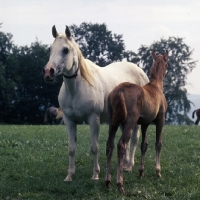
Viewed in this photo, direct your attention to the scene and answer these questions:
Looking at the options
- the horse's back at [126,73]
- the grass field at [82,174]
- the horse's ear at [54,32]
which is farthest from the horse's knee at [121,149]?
the horse's back at [126,73]

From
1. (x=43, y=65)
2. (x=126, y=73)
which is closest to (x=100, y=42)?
(x=43, y=65)

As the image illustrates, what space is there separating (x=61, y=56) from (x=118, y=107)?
1323mm

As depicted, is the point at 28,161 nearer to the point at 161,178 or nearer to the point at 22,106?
the point at 161,178

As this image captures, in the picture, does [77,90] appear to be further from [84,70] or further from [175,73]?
[175,73]

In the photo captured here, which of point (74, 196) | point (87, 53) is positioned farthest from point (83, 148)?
point (87, 53)

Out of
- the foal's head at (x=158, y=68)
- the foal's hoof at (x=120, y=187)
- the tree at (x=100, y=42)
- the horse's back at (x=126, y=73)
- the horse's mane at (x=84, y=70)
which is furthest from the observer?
the tree at (x=100, y=42)

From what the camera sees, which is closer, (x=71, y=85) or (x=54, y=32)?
(x=54, y=32)

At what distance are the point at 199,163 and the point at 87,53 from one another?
43954 mm

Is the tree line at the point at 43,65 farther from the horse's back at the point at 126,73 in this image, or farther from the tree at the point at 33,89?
the horse's back at the point at 126,73

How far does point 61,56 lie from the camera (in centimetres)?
661

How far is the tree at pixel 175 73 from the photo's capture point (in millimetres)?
49625

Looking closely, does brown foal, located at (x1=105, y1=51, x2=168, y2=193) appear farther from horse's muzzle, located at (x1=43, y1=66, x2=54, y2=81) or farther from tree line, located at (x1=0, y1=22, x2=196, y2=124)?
tree line, located at (x1=0, y1=22, x2=196, y2=124)

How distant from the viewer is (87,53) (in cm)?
5169

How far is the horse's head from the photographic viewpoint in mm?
6320
